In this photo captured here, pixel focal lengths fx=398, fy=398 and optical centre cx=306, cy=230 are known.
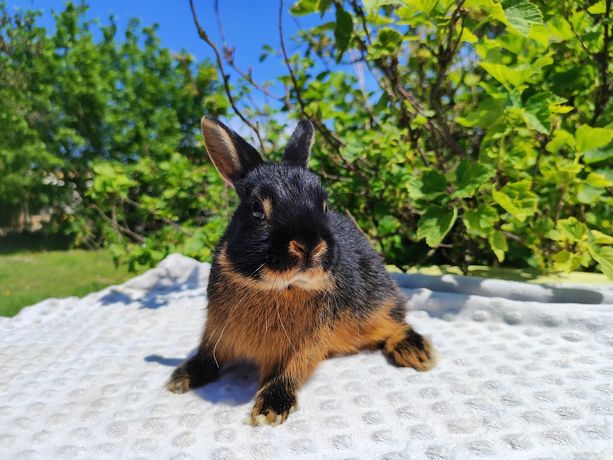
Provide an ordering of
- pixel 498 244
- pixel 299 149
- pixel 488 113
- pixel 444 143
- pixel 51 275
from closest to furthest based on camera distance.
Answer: pixel 299 149 → pixel 488 113 → pixel 498 244 → pixel 444 143 → pixel 51 275

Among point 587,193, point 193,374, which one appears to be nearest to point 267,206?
point 193,374

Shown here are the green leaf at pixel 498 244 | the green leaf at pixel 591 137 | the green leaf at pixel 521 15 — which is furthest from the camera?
the green leaf at pixel 498 244

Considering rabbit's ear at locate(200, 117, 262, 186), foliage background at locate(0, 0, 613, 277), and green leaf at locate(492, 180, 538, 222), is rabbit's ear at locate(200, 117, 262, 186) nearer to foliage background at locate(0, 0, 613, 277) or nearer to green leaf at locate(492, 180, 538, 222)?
foliage background at locate(0, 0, 613, 277)

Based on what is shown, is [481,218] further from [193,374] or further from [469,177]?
[193,374]

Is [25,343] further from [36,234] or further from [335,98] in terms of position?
[36,234]

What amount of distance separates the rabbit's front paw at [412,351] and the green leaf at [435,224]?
0.37m

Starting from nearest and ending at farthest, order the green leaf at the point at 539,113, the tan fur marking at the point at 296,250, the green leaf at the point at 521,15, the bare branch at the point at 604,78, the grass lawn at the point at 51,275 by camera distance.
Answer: the tan fur marking at the point at 296,250 → the green leaf at the point at 521,15 → the green leaf at the point at 539,113 → the bare branch at the point at 604,78 → the grass lawn at the point at 51,275

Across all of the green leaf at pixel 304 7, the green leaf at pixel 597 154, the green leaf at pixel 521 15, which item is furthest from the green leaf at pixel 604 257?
the green leaf at pixel 304 7

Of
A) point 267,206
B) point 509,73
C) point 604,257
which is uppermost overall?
point 509,73

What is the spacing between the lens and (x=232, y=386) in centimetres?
128

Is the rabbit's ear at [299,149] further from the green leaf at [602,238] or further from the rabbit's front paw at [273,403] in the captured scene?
the green leaf at [602,238]

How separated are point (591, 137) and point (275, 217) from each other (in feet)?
4.35

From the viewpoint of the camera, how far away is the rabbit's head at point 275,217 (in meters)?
0.94

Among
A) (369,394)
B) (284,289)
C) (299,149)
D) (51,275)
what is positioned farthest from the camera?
(51,275)
